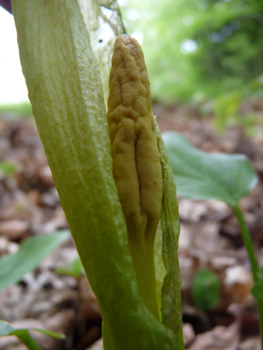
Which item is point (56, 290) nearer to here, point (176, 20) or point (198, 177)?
point (198, 177)

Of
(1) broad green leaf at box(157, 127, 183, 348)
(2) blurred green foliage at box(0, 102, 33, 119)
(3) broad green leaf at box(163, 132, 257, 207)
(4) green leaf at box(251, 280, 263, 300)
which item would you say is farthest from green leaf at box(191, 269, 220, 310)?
(2) blurred green foliage at box(0, 102, 33, 119)

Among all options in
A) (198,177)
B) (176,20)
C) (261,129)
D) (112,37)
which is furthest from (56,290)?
(176,20)

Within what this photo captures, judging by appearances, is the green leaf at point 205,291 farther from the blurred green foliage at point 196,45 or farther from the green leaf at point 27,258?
the blurred green foliage at point 196,45

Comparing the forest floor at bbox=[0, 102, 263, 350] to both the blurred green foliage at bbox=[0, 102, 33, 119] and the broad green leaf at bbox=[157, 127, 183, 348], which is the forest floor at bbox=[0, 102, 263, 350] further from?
the blurred green foliage at bbox=[0, 102, 33, 119]

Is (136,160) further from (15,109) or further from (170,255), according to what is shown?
(15,109)

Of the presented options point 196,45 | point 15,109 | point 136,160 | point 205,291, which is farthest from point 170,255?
point 196,45

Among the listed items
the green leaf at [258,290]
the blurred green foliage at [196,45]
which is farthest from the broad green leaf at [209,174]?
the blurred green foliage at [196,45]
